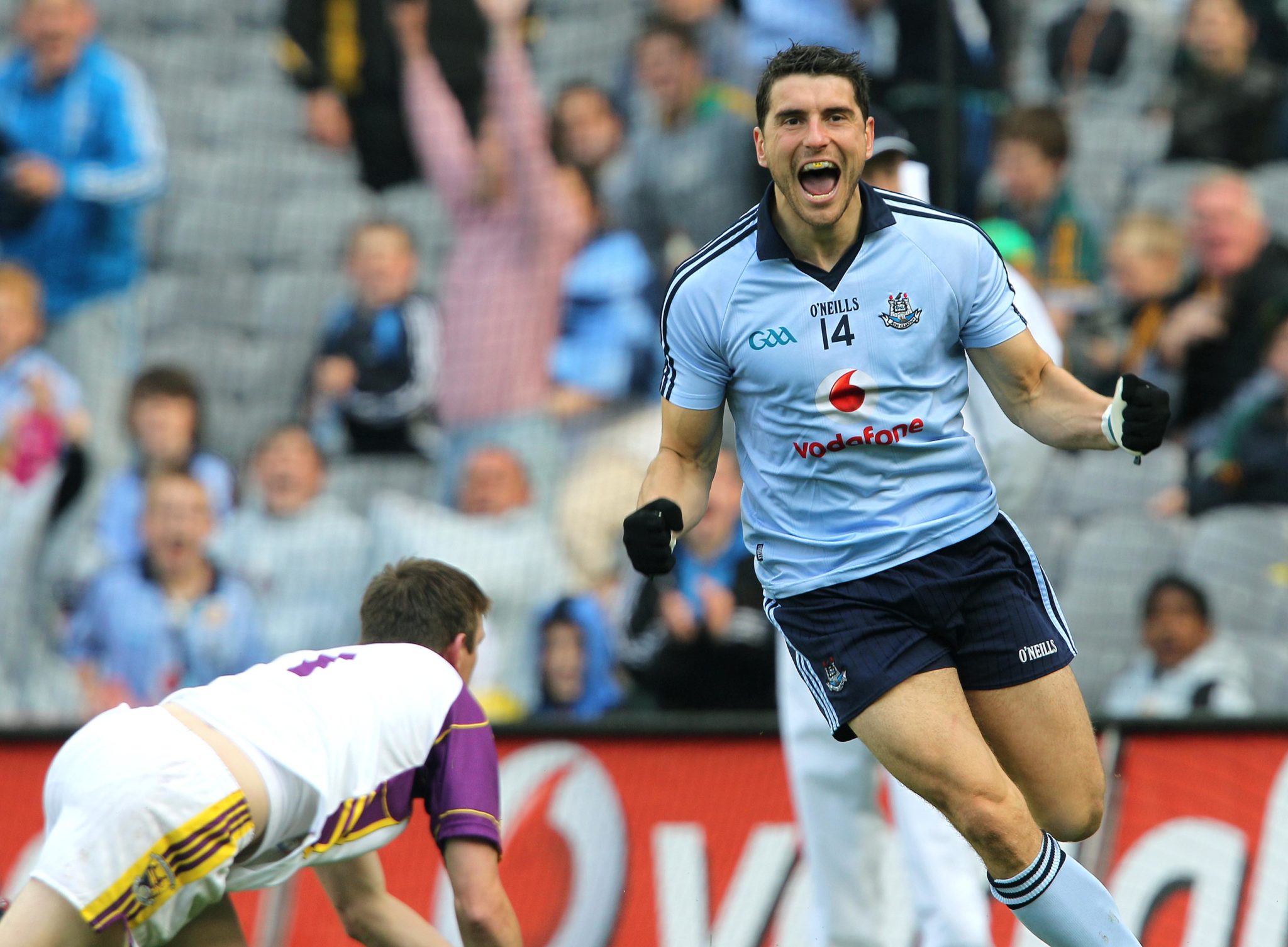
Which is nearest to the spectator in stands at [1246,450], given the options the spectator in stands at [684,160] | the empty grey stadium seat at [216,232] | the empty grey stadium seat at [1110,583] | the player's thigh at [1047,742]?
the empty grey stadium seat at [1110,583]

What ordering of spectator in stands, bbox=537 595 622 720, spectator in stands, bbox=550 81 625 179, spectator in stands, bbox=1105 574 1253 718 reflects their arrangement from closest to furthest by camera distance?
spectator in stands, bbox=1105 574 1253 718 → spectator in stands, bbox=537 595 622 720 → spectator in stands, bbox=550 81 625 179

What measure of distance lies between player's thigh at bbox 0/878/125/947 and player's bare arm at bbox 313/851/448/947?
0.78 m

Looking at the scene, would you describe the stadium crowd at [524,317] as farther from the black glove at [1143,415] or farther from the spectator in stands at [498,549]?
the black glove at [1143,415]

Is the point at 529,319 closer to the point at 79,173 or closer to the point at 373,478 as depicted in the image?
the point at 373,478

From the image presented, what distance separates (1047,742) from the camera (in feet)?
11.4

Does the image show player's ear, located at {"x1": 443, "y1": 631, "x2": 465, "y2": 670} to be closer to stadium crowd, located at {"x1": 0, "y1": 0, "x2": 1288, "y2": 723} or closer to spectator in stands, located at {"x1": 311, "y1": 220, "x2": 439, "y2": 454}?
stadium crowd, located at {"x1": 0, "y1": 0, "x2": 1288, "y2": 723}

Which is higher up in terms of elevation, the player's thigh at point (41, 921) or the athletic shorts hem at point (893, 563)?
the athletic shorts hem at point (893, 563)

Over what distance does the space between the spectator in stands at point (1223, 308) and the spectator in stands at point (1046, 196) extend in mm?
424

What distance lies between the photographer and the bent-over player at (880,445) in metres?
3.36

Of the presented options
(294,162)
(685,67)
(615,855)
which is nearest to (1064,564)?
(615,855)

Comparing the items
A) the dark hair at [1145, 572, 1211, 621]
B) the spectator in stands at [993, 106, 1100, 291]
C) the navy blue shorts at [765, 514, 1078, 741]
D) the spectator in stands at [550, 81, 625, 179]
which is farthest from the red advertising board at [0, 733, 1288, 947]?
the spectator in stands at [550, 81, 625, 179]

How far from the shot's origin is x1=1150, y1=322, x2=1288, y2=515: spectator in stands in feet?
19.8

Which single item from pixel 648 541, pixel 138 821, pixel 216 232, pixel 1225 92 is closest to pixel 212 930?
pixel 138 821

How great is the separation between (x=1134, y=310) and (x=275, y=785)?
4.35m
